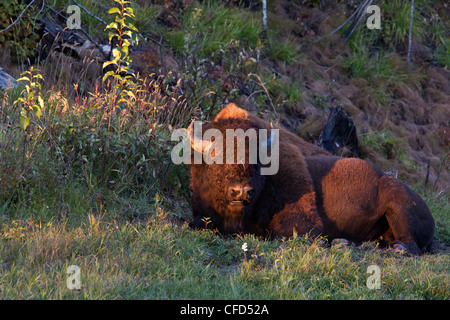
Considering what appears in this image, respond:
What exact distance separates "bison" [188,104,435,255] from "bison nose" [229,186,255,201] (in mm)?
10

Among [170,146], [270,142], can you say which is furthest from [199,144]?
[170,146]

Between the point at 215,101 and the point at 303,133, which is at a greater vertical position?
the point at 215,101

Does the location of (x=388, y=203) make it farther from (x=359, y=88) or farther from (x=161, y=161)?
(x=359, y=88)

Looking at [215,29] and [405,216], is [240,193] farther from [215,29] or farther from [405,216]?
[215,29]

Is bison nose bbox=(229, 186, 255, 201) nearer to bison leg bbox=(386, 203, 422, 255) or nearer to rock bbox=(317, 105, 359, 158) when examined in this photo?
bison leg bbox=(386, 203, 422, 255)

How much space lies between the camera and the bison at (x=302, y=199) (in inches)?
247

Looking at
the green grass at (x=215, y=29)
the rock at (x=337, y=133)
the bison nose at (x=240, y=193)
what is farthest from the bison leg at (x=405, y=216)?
the green grass at (x=215, y=29)

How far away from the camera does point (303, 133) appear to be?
11508 mm

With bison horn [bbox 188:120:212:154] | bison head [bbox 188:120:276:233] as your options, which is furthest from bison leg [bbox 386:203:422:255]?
bison horn [bbox 188:120:212:154]

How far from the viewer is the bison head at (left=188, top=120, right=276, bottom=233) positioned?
6.00 m

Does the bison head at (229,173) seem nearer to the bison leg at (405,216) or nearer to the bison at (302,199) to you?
the bison at (302,199)

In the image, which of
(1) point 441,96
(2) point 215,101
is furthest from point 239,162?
(1) point 441,96

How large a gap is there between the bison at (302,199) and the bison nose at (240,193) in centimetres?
1

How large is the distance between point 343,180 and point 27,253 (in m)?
3.79
